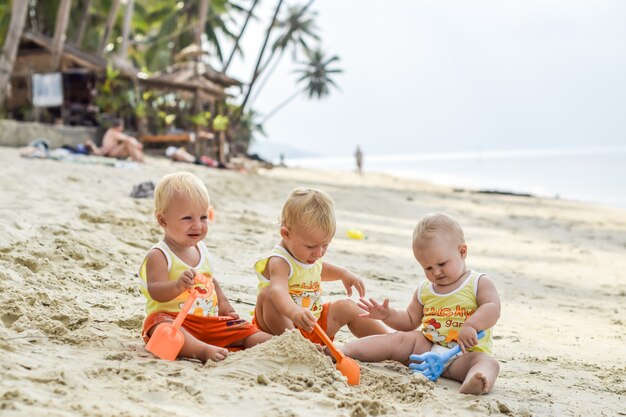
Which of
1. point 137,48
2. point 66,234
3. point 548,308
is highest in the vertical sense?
point 137,48

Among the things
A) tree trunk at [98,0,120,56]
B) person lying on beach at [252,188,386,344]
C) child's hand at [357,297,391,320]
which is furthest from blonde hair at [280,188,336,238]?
tree trunk at [98,0,120,56]

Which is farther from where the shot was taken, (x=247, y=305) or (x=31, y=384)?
(x=247, y=305)

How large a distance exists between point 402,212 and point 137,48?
21267 mm

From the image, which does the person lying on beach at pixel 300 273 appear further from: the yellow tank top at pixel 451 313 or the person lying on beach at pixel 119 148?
the person lying on beach at pixel 119 148

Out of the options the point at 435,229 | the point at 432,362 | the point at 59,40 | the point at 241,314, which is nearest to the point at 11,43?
the point at 59,40

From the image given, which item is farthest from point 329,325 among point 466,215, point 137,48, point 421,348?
point 137,48

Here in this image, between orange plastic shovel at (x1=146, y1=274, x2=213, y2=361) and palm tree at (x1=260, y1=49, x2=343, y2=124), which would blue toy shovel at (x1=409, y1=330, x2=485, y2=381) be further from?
Answer: palm tree at (x1=260, y1=49, x2=343, y2=124)

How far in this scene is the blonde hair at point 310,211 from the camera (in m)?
2.82

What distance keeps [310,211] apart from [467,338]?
78cm

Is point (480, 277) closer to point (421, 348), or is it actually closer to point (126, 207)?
point (421, 348)

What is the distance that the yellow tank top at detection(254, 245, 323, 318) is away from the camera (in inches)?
116

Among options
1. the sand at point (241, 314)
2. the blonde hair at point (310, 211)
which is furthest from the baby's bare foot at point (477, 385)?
the blonde hair at point (310, 211)

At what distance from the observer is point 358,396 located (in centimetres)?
230

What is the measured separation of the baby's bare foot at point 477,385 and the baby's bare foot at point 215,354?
2.90ft
